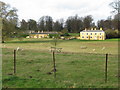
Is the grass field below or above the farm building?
below

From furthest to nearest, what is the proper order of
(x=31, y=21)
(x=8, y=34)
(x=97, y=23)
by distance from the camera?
1. (x=97, y=23)
2. (x=31, y=21)
3. (x=8, y=34)

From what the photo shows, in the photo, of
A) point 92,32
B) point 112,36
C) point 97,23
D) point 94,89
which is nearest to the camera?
point 94,89

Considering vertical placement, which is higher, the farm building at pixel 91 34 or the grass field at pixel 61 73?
the farm building at pixel 91 34

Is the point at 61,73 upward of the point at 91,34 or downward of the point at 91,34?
downward

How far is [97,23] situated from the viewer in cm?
8494

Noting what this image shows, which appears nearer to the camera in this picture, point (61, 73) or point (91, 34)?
point (61, 73)

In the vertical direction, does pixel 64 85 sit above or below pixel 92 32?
below

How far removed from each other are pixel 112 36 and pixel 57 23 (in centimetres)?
2954

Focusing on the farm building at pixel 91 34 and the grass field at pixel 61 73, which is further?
the farm building at pixel 91 34

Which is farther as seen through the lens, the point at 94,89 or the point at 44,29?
the point at 44,29

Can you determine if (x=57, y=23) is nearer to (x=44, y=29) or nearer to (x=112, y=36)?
(x=44, y=29)

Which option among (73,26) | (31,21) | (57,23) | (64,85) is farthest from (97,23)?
(64,85)

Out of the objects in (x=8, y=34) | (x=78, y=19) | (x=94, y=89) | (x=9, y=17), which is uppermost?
(x=78, y=19)

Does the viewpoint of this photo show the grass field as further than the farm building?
No
